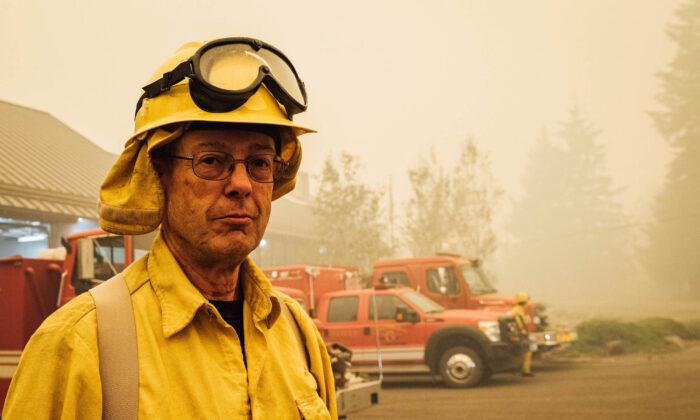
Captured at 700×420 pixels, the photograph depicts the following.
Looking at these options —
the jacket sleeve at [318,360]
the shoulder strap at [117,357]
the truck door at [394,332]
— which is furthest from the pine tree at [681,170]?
the shoulder strap at [117,357]

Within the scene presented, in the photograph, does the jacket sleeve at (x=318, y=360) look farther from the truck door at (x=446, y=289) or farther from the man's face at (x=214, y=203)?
the truck door at (x=446, y=289)

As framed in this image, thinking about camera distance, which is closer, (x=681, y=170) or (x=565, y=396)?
(x=565, y=396)

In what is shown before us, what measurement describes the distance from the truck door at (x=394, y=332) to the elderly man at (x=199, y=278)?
9.30 metres

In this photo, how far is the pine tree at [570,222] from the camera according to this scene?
50.9 meters

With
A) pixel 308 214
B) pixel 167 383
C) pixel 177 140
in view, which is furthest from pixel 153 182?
pixel 308 214

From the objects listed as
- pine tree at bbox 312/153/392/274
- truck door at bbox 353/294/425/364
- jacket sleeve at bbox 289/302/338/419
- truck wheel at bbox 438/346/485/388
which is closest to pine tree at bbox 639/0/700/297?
pine tree at bbox 312/153/392/274

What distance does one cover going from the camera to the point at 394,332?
11188mm

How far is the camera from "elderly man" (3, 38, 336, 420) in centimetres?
133

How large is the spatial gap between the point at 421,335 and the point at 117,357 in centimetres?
993

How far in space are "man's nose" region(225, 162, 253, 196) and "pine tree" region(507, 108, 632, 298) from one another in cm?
5140

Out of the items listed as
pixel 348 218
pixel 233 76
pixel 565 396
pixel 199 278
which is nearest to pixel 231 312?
pixel 199 278

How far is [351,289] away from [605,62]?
3576 centimetres

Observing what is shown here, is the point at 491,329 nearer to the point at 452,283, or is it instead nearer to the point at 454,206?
the point at 452,283

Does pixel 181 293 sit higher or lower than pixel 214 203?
lower
